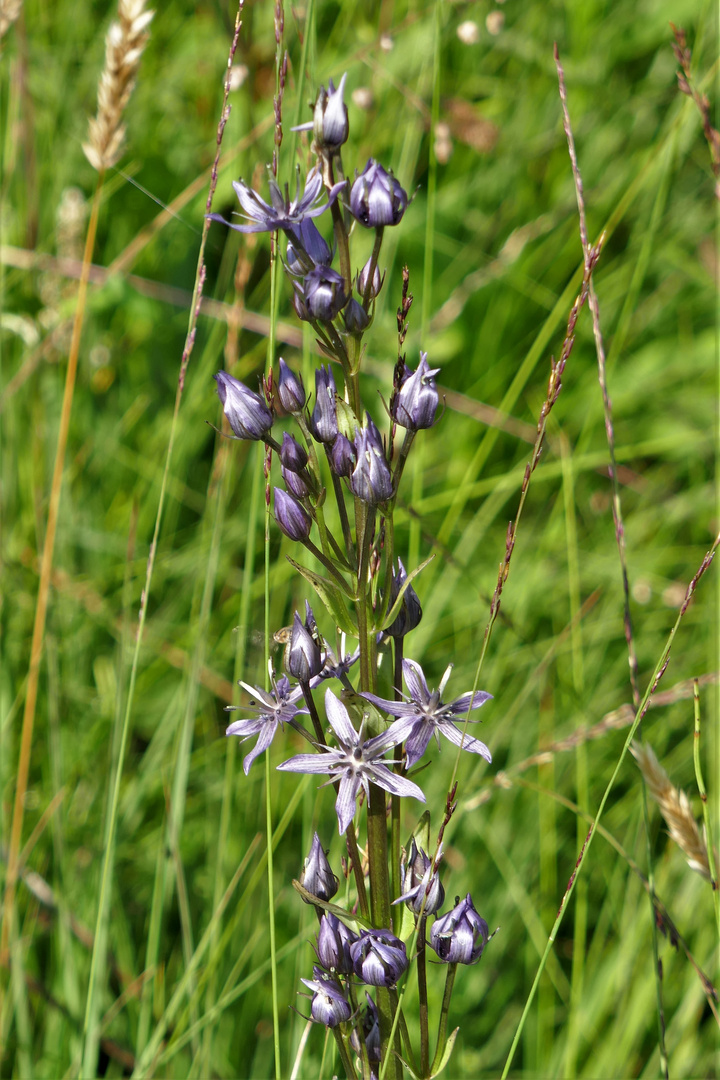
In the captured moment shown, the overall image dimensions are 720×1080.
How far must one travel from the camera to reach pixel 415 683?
4.65 feet

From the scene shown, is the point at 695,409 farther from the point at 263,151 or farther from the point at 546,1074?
the point at 546,1074

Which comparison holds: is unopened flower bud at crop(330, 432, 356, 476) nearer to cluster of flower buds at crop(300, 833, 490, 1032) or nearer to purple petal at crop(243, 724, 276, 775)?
purple petal at crop(243, 724, 276, 775)

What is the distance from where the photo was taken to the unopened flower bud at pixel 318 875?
4.54 feet

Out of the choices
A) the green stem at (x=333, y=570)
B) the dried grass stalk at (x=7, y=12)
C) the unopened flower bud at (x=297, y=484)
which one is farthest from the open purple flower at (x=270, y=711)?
the dried grass stalk at (x=7, y=12)

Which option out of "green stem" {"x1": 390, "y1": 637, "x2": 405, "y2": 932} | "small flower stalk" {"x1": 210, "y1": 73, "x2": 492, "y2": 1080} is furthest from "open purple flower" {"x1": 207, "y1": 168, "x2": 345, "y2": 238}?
"green stem" {"x1": 390, "y1": 637, "x2": 405, "y2": 932}

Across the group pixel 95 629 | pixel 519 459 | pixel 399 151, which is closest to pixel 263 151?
pixel 399 151

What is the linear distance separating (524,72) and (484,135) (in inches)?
32.4

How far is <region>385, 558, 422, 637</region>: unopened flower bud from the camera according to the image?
4.58 feet

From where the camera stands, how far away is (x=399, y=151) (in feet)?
11.0

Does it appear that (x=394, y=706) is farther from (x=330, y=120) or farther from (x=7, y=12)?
(x=7, y=12)

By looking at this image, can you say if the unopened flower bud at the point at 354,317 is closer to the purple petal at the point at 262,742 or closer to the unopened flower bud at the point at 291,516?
the unopened flower bud at the point at 291,516

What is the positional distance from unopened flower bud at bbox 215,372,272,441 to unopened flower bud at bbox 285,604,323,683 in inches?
11.4

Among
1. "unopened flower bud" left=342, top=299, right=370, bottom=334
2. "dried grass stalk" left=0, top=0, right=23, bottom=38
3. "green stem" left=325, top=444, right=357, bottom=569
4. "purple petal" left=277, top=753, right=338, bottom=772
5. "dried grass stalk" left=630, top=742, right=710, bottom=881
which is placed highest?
"dried grass stalk" left=0, top=0, right=23, bottom=38

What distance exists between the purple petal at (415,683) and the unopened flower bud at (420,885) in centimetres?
21
